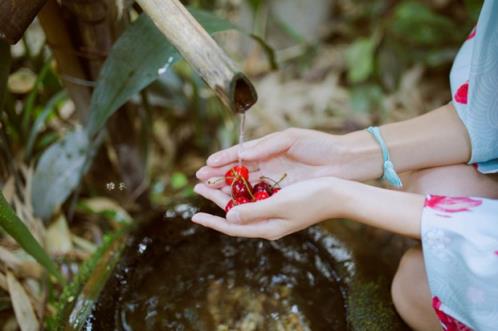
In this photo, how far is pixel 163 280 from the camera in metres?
1.50

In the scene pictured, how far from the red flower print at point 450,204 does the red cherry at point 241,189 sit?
1.47ft

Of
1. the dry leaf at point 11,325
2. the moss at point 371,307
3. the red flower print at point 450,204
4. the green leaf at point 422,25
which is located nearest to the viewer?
the red flower print at point 450,204

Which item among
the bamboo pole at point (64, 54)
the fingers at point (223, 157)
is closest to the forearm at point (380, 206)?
the fingers at point (223, 157)

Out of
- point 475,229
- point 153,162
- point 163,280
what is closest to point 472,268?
point 475,229

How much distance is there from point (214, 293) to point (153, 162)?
1098mm

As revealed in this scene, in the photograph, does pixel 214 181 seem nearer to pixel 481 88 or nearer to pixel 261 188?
pixel 261 188

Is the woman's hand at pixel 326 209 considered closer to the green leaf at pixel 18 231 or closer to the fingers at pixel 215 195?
the fingers at pixel 215 195

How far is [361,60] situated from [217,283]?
1730 mm

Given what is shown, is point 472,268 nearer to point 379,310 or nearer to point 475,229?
point 475,229

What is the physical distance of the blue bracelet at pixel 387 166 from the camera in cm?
138

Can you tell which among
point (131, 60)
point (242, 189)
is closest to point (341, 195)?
point (242, 189)

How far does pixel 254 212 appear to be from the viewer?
1.15 metres

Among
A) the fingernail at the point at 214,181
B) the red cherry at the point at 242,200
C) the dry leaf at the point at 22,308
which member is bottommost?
the dry leaf at the point at 22,308

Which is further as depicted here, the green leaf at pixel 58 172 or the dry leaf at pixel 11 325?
the green leaf at pixel 58 172
